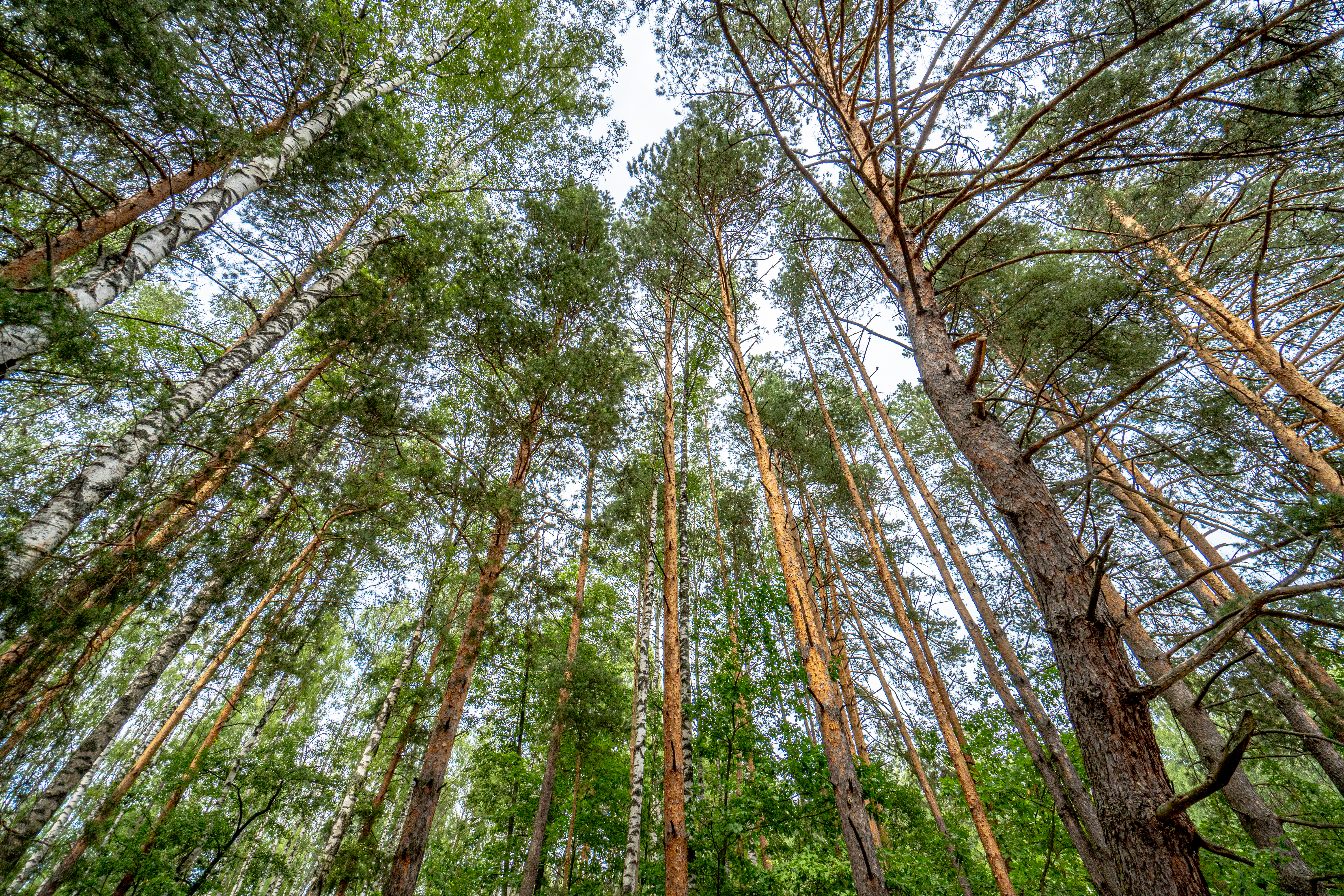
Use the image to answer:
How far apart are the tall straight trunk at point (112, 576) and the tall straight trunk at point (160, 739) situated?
4.13 feet

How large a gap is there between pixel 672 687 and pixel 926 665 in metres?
5.62

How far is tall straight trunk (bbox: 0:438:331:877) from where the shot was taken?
12.9 feet

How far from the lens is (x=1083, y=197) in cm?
830

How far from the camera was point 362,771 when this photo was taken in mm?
7250

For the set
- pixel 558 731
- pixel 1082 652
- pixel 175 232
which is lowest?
pixel 1082 652

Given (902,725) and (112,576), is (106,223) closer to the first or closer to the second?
(112,576)

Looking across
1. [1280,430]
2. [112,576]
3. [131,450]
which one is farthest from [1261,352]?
[112,576]

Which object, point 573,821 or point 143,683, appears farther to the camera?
point 573,821

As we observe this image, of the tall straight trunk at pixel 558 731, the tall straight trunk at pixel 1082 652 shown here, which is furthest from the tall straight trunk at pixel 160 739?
the tall straight trunk at pixel 1082 652

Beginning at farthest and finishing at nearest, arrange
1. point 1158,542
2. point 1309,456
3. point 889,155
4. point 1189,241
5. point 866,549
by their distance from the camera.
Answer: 1. point 866,549
2. point 1158,542
3. point 889,155
4. point 1309,456
5. point 1189,241

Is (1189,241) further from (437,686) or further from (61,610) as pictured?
(437,686)

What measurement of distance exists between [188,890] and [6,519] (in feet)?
19.3

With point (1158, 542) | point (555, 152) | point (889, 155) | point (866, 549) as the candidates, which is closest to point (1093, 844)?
point (1158, 542)

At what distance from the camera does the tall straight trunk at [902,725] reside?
870 centimetres
